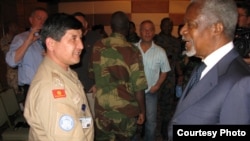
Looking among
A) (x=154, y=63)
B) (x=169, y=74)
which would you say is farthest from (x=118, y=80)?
(x=169, y=74)

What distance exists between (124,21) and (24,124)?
1.58m

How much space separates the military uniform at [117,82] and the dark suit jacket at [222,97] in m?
1.01

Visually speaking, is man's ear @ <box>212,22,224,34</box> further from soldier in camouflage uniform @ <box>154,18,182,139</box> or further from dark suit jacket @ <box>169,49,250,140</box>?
soldier in camouflage uniform @ <box>154,18,182,139</box>

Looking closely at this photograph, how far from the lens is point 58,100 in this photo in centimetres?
134

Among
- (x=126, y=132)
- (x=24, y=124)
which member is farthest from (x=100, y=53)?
(x=24, y=124)

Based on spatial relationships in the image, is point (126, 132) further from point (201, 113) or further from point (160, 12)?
point (160, 12)

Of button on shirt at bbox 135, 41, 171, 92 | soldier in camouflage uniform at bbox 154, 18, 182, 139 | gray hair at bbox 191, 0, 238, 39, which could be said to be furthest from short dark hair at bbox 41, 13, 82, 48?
soldier in camouflage uniform at bbox 154, 18, 182, 139

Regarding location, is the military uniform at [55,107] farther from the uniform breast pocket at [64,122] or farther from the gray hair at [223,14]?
the gray hair at [223,14]

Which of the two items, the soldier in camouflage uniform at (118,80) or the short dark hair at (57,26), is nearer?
the short dark hair at (57,26)

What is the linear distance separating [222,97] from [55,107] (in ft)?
2.65

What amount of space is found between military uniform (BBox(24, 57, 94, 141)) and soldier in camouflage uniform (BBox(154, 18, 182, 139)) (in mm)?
2315

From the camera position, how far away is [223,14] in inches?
49.5

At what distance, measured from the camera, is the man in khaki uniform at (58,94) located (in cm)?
133

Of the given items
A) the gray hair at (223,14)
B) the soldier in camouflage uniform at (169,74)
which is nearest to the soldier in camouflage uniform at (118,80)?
the gray hair at (223,14)
